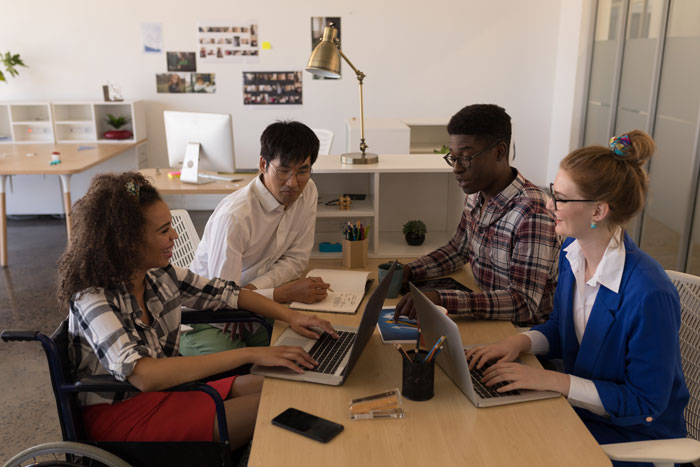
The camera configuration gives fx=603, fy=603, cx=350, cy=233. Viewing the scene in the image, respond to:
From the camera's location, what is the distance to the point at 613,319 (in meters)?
1.44

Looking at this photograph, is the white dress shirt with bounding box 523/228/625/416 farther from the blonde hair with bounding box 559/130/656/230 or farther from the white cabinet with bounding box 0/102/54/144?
the white cabinet with bounding box 0/102/54/144

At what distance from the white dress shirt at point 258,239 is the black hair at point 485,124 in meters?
0.72

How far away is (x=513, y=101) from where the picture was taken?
6215 millimetres

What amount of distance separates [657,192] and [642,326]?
3168mm

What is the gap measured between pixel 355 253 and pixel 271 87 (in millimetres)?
4075

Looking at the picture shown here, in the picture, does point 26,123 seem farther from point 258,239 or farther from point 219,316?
point 219,316

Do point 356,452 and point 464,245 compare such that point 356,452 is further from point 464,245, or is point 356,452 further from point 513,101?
point 513,101

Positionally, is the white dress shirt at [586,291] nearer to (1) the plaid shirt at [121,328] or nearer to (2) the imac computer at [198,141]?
(1) the plaid shirt at [121,328]

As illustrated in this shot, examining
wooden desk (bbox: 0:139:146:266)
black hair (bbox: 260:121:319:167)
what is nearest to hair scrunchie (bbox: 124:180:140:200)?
black hair (bbox: 260:121:319:167)

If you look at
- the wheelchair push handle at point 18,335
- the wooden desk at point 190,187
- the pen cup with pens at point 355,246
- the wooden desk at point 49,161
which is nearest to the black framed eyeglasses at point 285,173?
the pen cup with pens at point 355,246

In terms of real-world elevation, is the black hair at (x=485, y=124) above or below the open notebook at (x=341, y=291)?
above

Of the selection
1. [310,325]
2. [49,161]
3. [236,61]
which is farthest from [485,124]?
[236,61]

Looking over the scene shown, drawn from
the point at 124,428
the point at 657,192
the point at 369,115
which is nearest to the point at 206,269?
the point at 124,428

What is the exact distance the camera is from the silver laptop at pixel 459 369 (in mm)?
1325
